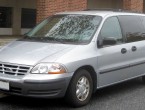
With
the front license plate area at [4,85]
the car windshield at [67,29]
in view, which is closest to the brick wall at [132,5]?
the car windshield at [67,29]

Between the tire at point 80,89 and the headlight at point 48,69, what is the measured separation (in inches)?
13.7

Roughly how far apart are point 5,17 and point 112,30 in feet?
47.8

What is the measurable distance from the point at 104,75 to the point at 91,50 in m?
0.60

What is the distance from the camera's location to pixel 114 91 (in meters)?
9.28

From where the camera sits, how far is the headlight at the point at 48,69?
719 cm

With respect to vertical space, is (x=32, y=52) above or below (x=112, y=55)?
above

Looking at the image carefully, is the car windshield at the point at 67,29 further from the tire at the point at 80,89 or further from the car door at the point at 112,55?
the tire at the point at 80,89

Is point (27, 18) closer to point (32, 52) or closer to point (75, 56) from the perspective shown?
point (32, 52)

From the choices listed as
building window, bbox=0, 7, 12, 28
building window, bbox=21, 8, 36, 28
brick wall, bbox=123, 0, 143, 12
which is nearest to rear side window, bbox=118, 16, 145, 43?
brick wall, bbox=123, 0, 143, 12

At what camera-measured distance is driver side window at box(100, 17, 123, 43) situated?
27.7 ft

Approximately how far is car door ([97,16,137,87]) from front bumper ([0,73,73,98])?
1.10 m

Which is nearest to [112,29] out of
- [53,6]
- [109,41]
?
[109,41]

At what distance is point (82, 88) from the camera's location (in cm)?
771

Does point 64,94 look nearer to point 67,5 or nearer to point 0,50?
point 0,50
